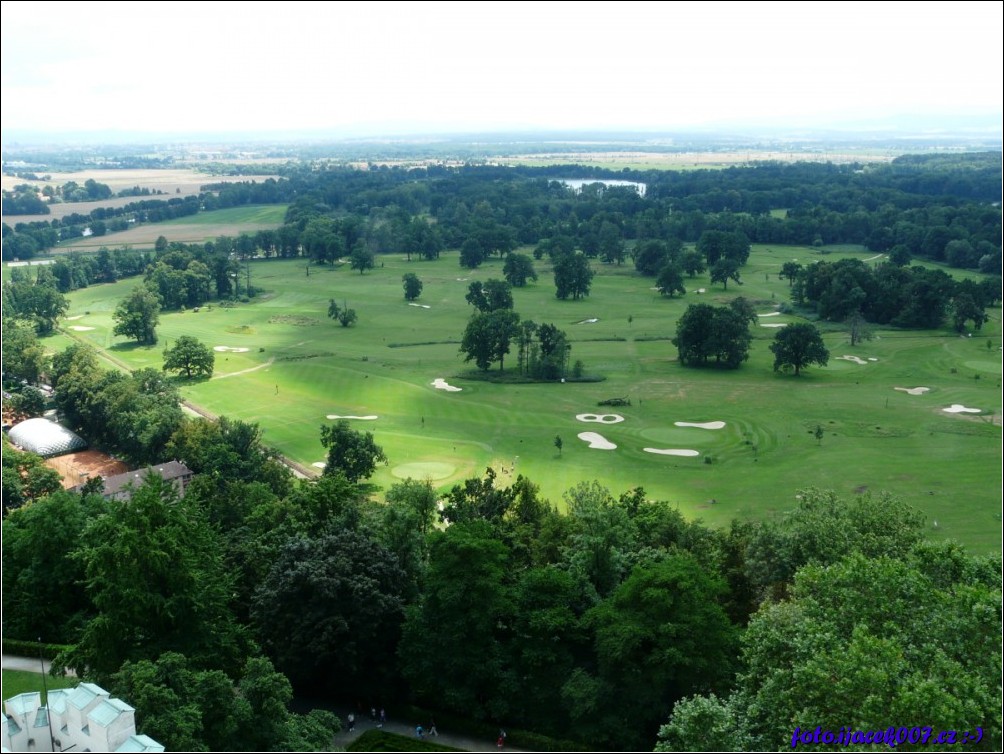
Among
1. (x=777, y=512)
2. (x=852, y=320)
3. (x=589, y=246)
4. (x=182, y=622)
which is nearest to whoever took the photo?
(x=182, y=622)

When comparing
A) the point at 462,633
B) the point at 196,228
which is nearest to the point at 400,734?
the point at 462,633

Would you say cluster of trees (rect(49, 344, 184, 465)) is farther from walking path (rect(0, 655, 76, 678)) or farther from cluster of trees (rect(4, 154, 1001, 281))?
cluster of trees (rect(4, 154, 1001, 281))

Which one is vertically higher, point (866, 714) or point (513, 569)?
point (866, 714)

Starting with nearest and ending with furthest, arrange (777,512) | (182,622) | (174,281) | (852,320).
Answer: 1. (182,622)
2. (777,512)
3. (852,320)
4. (174,281)

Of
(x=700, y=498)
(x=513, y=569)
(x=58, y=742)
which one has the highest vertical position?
(x=58, y=742)

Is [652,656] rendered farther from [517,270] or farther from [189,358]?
[517,270]

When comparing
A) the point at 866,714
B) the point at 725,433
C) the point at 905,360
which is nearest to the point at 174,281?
the point at 725,433

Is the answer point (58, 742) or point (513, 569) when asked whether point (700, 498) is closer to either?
point (513, 569)
